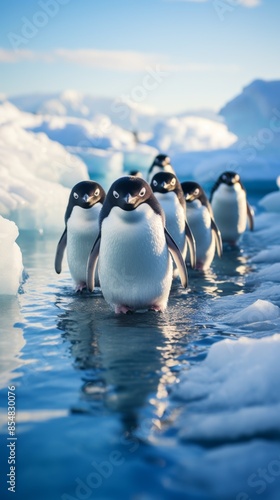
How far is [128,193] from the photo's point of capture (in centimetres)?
486

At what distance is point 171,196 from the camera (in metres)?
6.62

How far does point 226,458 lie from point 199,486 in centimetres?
22

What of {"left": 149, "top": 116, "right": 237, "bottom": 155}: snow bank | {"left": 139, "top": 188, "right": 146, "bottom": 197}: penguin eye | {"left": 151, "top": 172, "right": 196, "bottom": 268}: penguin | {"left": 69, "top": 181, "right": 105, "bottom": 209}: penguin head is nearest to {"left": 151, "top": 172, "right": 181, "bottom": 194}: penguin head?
{"left": 151, "top": 172, "right": 196, "bottom": 268}: penguin

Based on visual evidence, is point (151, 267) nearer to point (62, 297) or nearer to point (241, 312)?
point (241, 312)

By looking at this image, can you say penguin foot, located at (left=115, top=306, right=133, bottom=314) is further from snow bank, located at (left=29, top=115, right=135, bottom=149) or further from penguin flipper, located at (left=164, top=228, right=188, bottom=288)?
snow bank, located at (left=29, top=115, right=135, bottom=149)

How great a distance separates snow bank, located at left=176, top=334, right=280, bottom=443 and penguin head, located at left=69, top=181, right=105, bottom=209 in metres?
2.51

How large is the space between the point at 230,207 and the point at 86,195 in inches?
154

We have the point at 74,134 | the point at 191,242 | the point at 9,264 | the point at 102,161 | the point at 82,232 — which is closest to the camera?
the point at 9,264

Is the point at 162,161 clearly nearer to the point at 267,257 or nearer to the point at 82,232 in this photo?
the point at 267,257

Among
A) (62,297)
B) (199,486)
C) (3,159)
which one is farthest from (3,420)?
(3,159)

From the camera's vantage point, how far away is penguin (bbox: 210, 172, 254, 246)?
9.40 meters

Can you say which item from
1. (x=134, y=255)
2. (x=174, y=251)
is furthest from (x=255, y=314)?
(x=134, y=255)

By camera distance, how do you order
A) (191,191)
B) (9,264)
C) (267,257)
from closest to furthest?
(9,264) < (191,191) < (267,257)

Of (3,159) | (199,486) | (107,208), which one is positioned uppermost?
(3,159)
